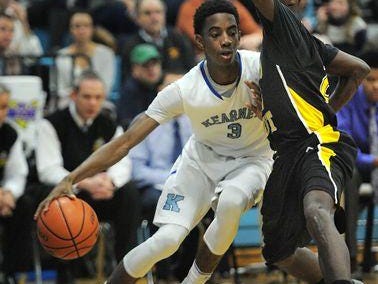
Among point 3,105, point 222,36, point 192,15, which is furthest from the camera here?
point 192,15

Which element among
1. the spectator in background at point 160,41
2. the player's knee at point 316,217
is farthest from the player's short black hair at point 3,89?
the player's knee at point 316,217

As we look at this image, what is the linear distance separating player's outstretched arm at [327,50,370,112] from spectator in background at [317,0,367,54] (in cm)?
430

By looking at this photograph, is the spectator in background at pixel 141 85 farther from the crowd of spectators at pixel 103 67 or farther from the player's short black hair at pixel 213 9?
the player's short black hair at pixel 213 9

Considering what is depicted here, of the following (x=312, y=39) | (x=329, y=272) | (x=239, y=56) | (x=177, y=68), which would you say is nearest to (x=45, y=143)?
(x=177, y=68)

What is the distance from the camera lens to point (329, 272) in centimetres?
522

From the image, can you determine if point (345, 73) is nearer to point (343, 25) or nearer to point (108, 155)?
point (108, 155)

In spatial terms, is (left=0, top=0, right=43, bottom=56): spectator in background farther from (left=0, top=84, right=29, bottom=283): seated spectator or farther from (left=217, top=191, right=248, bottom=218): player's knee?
(left=217, top=191, right=248, bottom=218): player's knee

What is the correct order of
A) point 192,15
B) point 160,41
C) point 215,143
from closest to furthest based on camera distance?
point 215,143, point 160,41, point 192,15

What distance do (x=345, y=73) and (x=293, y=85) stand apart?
62 cm

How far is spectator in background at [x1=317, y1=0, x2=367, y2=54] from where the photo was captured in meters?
10.5

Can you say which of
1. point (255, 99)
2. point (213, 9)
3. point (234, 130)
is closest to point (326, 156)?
point (255, 99)

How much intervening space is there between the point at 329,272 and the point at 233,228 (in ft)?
3.58

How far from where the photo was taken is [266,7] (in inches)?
221

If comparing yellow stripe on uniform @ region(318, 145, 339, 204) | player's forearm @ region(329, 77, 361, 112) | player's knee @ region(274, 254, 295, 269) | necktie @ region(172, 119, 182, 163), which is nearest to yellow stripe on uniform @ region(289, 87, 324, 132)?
yellow stripe on uniform @ region(318, 145, 339, 204)
